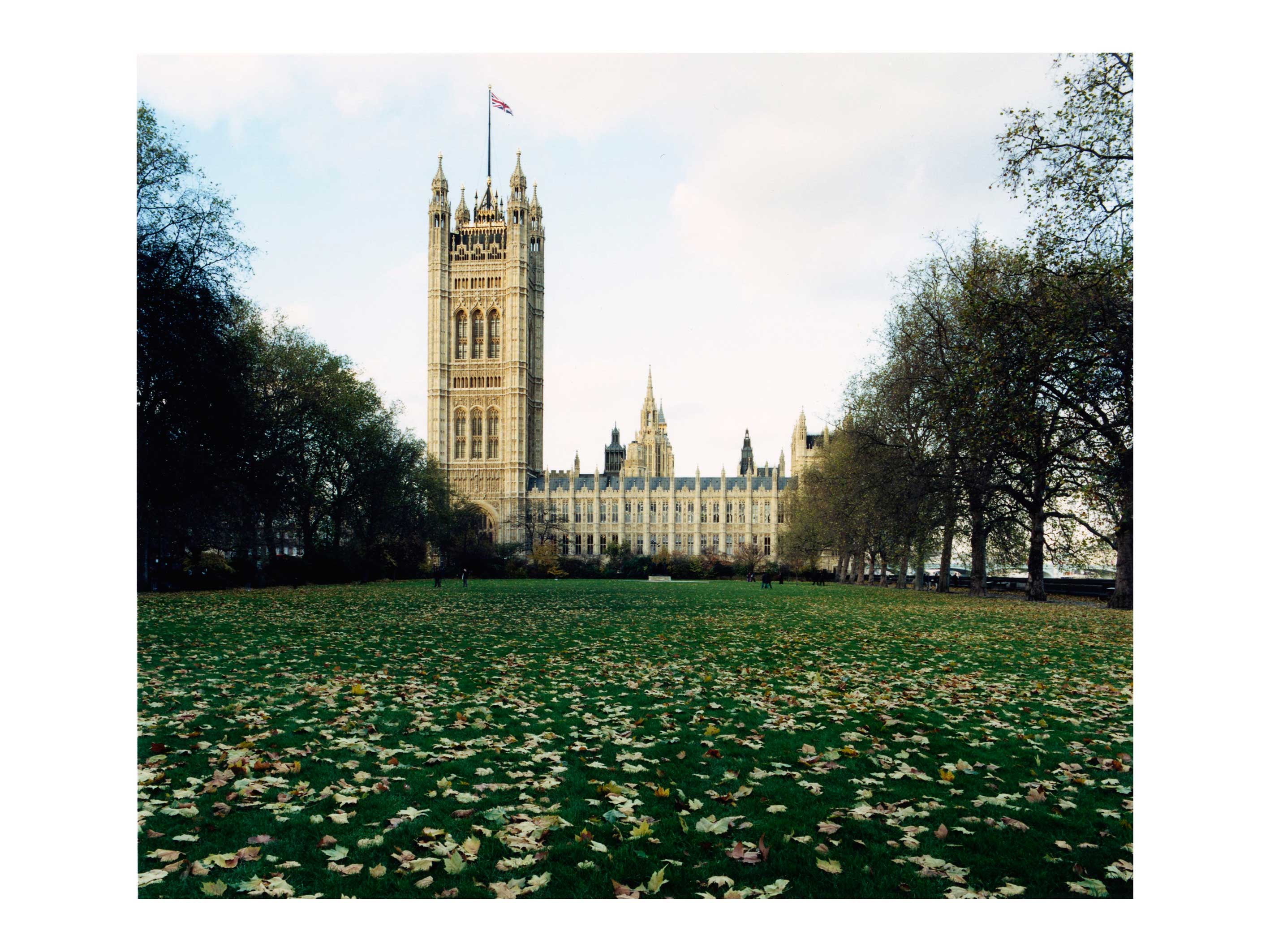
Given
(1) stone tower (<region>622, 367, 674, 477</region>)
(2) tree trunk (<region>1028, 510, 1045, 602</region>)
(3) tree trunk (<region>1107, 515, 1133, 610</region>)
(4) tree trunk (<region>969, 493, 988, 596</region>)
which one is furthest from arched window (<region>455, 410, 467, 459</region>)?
(3) tree trunk (<region>1107, 515, 1133, 610</region>)

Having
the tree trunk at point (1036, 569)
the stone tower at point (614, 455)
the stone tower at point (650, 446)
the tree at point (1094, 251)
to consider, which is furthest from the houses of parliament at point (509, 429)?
the tree at point (1094, 251)

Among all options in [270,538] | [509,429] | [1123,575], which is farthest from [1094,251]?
[509,429]

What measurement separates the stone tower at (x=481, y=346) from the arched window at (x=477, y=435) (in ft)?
0.29

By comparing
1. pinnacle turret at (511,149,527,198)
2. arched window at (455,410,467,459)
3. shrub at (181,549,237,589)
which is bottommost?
shrub at (181,549,237,589)

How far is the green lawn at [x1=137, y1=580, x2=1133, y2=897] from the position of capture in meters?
4.26

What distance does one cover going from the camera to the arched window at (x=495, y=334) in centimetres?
11075

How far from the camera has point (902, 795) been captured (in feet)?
17.9

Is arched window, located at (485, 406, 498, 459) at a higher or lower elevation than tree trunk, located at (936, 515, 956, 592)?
higher

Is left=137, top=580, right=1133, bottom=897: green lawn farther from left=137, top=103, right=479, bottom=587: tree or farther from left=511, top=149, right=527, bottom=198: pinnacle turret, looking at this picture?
left=511, top=149, right=527, bottom=198: pinnacle turret

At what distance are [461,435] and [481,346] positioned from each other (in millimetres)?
12965

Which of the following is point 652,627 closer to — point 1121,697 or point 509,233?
point 1121,697

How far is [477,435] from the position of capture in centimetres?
10975

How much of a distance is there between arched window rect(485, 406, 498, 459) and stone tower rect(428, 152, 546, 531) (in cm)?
13

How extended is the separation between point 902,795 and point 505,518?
337 ft
